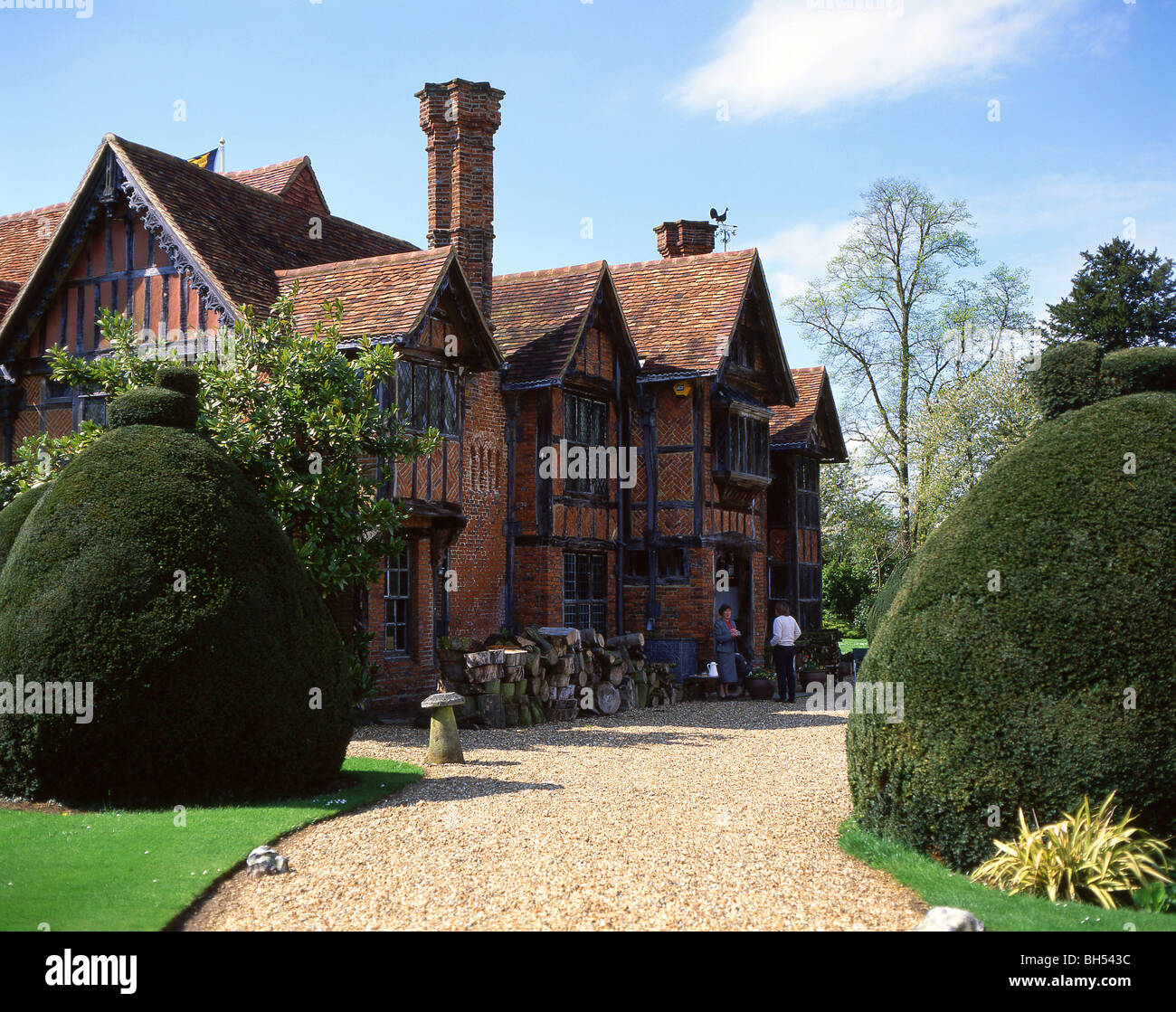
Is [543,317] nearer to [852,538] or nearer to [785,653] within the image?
[785,653]

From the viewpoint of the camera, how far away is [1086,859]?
696 cm

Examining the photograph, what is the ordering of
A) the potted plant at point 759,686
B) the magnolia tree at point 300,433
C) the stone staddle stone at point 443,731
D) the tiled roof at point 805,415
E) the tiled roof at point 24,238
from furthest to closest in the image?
the tiled roof at point 805,415 → the tiled roof at point 24,238 → the potted plant at point 759,686 → the magnolia tree at point 300,433 → the stone staddle stone at point 443,731

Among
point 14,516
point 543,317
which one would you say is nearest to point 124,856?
point 14,516

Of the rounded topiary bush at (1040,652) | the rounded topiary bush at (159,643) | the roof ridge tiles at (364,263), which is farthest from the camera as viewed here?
the roof ridge tiles at (364,263)

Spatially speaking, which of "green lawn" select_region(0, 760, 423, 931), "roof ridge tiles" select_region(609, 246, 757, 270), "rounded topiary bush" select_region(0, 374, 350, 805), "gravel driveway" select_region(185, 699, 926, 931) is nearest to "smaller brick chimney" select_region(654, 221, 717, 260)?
"roof ridge tiles" select_region(609, 246, 757, 270)

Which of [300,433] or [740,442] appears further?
[740,442]

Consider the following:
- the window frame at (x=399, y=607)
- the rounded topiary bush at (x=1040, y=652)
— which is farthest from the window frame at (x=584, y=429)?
the rounded topiary bush at (x=1040, y=652)

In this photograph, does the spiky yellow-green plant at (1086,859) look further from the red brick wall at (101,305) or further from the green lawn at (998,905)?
the red brick wall at (101,305)

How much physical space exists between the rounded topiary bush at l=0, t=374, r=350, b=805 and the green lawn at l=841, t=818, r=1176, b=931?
499 cm

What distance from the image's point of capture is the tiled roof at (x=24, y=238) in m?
22.5

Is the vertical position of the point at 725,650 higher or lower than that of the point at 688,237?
lower

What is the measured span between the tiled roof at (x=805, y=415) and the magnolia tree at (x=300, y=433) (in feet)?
49.5

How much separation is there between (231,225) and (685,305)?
948 centimetres

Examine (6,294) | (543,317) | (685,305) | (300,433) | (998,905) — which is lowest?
(998,905)
